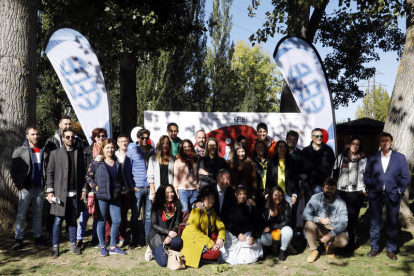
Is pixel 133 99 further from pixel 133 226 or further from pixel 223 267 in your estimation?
pixel 223 267

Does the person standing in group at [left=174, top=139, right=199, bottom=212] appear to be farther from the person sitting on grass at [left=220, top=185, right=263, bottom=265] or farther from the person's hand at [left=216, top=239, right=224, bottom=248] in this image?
the person's hand at [left=216, top=239, right=224, bottom=248]

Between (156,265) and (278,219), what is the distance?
6.26 feet

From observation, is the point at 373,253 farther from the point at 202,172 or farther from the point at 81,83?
the point at 81,83

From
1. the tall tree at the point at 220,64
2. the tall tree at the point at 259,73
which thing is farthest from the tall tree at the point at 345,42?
Result: the tall tree at the point at 259,73

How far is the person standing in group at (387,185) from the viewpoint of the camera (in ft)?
17.5

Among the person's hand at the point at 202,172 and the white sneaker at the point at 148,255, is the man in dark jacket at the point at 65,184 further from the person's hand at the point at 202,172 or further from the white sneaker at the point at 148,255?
the person's hand at the point at 202,172

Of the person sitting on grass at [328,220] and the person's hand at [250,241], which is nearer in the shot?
the person's hand at [250,241]

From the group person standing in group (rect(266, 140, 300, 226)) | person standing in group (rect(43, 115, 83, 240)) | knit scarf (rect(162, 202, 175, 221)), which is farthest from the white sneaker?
person standing in group (rect(266, 140, 300, 226))

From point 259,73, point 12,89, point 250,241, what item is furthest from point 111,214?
point 259,73

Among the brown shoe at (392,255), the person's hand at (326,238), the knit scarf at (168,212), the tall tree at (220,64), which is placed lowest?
the brown shoe at (392,255)

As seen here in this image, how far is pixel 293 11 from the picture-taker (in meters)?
9.38

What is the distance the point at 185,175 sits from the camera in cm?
573

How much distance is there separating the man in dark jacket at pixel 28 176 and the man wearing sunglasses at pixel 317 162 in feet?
13.9

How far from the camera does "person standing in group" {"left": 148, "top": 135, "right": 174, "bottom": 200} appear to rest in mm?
5711
